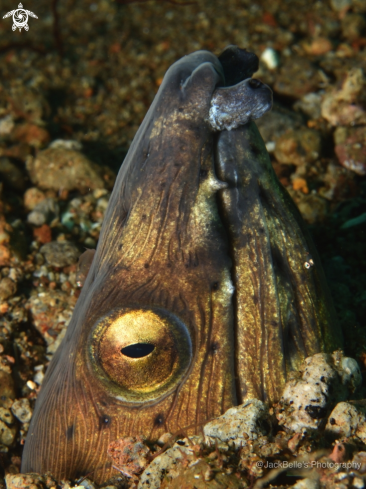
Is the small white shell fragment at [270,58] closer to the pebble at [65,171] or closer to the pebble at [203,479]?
the pebble at [65,171]

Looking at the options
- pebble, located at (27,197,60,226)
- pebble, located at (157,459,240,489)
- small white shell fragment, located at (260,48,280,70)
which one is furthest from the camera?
small white shell fragment, located at (260,48,280,70)

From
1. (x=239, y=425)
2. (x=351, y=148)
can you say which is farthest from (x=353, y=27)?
(x=239, y=425)

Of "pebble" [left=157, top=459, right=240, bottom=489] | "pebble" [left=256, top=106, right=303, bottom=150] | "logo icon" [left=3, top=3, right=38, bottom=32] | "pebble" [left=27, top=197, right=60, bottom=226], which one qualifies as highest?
"logo icon" [left=3, top=3, right=38, bottom=32]

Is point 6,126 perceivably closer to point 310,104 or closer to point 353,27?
point 310,104

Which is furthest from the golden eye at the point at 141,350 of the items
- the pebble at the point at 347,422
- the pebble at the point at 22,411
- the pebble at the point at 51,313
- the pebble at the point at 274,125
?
the pebble at the point at 274,125

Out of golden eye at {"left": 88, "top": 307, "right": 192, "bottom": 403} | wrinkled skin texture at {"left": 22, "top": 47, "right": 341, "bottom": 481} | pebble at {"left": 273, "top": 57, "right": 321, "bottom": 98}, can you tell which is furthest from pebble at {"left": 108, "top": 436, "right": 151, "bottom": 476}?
pebble at {"left": 273, "top": 57, "right": 321, "bottom": 98}

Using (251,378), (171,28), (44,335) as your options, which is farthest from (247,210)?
(171,28)

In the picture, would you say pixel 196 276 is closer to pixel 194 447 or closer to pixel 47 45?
pixel 194 447

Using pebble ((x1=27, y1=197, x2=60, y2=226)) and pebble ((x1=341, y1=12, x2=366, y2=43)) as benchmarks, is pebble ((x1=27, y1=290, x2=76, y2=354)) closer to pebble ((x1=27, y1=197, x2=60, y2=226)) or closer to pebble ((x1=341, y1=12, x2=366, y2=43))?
pebble ((x1=27, y1=197, x2=60, y2=226))
